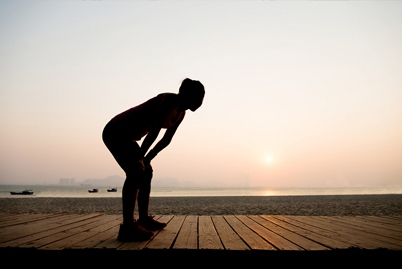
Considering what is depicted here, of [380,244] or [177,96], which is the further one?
[177,96]

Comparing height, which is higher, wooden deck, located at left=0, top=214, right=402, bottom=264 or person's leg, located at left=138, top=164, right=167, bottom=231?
person's leg, located at left=138, top=164, right=167, bottom=231

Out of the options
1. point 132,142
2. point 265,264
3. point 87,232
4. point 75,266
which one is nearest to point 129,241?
point 75,266

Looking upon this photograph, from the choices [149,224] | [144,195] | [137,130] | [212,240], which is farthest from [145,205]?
[212,240]

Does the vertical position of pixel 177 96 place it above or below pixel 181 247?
above

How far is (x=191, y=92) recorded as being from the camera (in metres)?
2.74

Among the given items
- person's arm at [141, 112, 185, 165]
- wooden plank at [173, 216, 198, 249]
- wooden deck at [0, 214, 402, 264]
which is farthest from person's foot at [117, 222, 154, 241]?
person's arm at [141, 112, 185, 165]

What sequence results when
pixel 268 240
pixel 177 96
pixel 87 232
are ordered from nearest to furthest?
1. pixel 268 240
2. pixel 177 96
3. pixel 87 232

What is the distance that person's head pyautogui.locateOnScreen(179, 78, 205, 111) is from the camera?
9.01 ft

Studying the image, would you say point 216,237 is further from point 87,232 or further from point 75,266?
point 87,232

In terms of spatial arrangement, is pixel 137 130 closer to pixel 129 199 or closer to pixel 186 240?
pixel 129 199

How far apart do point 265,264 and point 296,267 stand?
0.98ft

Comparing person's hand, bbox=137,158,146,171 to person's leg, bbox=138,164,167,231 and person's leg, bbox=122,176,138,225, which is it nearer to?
person's leg, bbox=122,176,138,225

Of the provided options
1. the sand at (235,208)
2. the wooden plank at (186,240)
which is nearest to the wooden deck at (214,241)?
the wooden plank at (186,240)

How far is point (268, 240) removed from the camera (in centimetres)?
250
